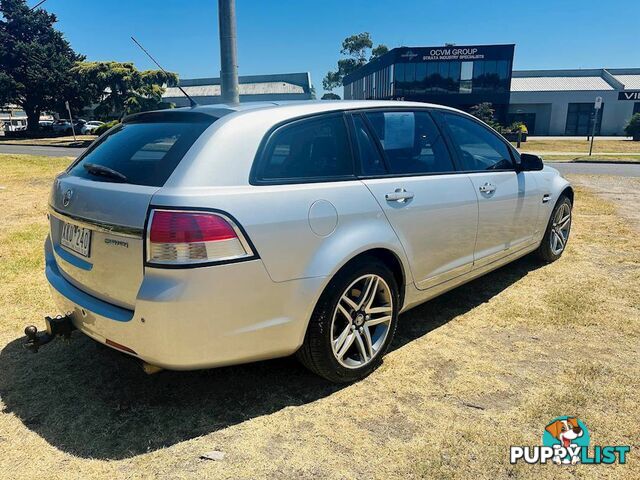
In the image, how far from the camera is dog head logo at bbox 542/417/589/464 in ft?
7.80

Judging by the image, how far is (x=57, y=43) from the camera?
159 feet

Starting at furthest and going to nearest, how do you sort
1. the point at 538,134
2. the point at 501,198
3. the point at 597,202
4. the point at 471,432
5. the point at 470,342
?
1. the point at 538,134
2. the point at 597,202
3. the point at 501,198
4. the point at 470,342
5. the point at 471,432

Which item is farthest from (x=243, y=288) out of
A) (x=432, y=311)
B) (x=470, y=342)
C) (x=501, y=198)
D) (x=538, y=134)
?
(x=538, y=134)

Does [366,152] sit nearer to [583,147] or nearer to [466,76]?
[583,147]

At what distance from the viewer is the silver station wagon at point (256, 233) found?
7.43 feet

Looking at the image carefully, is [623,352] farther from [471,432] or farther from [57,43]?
[57,43]

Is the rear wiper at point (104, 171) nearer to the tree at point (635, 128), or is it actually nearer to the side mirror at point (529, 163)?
the side mirror at point (529, 163)

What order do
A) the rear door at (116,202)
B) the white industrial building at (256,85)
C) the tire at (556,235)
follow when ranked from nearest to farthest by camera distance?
Answer: 1. the rear door at (116,202)
2. the tire at (556,235)
3. the white industrial building at (256,85)

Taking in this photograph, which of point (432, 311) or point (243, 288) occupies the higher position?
point (243, 288)

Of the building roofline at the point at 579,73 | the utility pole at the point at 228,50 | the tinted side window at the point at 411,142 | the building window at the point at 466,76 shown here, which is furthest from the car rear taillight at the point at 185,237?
the building roofline at the point at 579,73

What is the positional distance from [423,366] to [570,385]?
2.86ft

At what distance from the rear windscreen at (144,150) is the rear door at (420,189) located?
1.04 metres

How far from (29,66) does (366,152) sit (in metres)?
50.7

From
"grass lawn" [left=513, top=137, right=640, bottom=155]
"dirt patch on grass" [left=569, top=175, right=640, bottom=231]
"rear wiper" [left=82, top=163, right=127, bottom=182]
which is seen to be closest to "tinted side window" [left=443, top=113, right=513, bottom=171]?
"rear wiper" [left=82, top=163, right=127, bottom=182]
